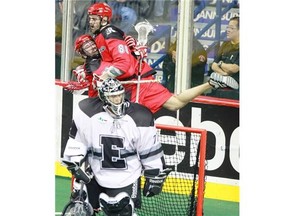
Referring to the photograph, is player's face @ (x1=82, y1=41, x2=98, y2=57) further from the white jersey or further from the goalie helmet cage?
the goalie helmet cage

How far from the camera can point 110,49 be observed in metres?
5.84

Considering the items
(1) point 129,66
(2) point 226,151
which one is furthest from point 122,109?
(2) point 226,151

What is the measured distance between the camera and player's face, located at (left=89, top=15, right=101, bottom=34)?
19.6ft

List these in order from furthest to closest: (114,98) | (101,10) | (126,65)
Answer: (101,10)
(126,65)
(114,98)

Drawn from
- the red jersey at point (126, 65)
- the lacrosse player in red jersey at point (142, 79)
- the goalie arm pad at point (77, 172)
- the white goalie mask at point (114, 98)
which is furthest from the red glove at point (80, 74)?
the goalie arm pad at point (77, 172)

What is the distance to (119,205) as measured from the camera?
5664 mm

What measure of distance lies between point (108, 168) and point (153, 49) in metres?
0.76

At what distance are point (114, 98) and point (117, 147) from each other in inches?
9.5

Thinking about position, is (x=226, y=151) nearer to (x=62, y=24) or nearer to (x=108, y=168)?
(x=108, y=168)

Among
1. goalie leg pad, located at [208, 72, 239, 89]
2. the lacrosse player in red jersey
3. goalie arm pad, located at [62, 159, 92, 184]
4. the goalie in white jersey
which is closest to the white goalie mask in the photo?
the goalie in white jersey

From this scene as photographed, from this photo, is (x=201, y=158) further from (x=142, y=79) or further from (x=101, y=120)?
(x=101, y=120)

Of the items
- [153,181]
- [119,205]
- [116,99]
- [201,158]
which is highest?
[116,99]

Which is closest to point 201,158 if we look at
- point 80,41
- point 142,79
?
point 142,79

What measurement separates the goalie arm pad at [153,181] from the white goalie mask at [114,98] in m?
0.32
